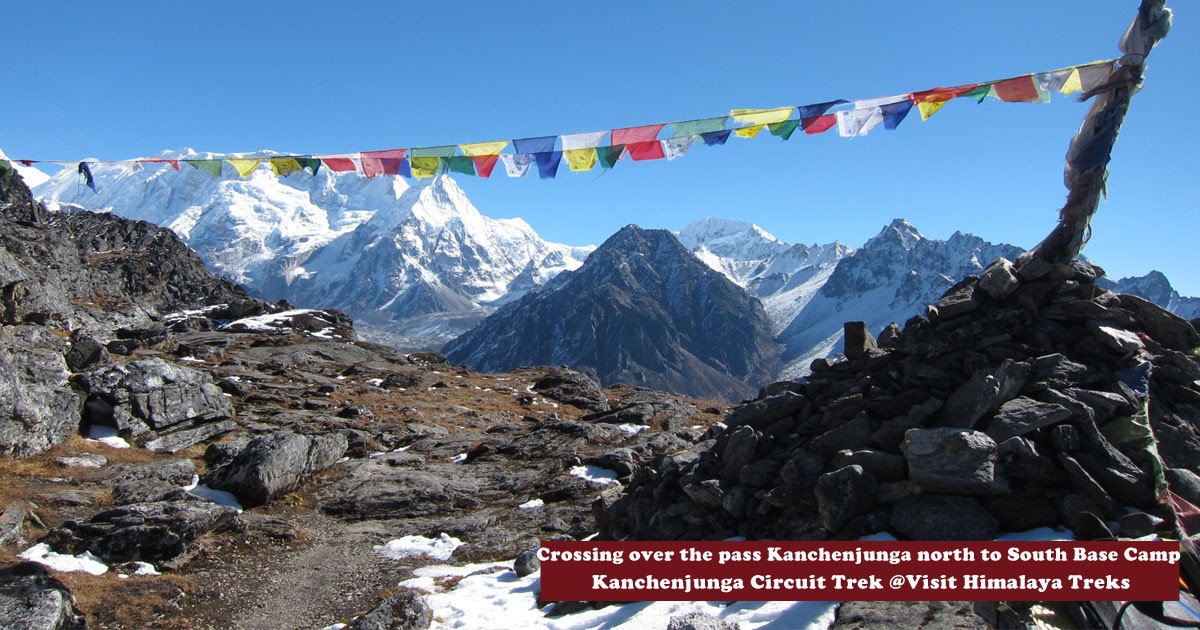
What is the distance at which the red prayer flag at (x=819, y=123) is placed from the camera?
1775 cm

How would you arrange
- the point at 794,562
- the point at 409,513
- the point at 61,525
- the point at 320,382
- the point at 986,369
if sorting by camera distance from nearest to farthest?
the point at 794,562 < the point at 986,369 < the point at 61,525 < the point at 409,513 < the point at 320,382

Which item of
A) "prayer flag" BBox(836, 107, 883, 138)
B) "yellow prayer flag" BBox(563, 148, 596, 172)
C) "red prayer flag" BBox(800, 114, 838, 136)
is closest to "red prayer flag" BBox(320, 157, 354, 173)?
"yellow prayer flag" BBox(563, 148, 596, 172)

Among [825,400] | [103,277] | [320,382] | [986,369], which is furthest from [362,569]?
[103,277]

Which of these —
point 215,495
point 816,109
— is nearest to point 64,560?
point 215,495

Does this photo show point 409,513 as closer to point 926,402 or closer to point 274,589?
point 274,589

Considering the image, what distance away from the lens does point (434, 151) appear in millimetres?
20188

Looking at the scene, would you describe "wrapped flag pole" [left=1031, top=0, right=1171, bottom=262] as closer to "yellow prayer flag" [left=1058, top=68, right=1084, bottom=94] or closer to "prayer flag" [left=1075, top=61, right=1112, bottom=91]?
"prayer flag" [left=1075, top=61, right=1112, bottom=91]

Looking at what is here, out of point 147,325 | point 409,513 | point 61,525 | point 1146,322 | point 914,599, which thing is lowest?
point 61,525

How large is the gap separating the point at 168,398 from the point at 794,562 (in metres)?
27.7

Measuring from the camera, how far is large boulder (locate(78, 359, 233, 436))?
83.1 feet

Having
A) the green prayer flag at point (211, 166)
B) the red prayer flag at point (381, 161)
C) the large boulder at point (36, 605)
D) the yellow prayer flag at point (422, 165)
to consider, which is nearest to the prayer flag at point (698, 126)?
the yellow prayer flag at point (422, 165)

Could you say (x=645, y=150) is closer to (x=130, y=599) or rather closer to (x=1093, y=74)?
(x=1093, y=74)

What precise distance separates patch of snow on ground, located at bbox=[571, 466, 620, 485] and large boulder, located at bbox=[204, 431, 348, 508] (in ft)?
32.0

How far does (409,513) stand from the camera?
68.3ft
